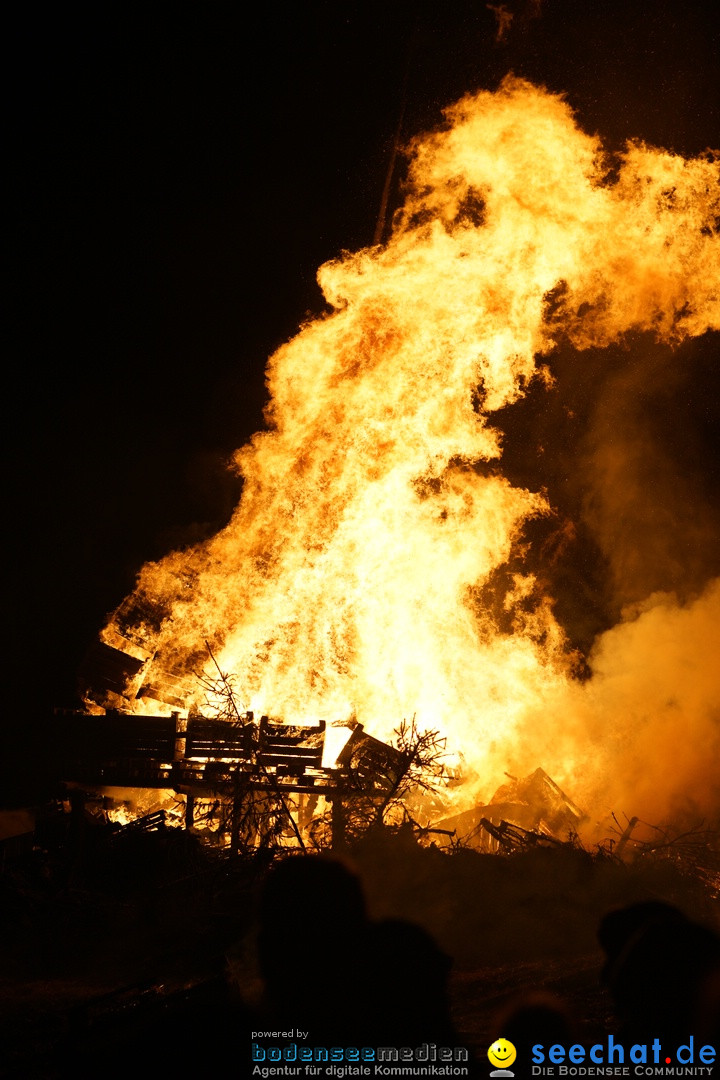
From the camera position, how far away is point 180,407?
634 inches

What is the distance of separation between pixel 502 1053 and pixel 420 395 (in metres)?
11.6

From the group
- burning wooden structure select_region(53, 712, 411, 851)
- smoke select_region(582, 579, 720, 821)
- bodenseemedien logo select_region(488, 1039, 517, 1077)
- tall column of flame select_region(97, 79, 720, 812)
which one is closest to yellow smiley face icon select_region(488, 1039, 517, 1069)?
bodenseemedien logo select_region(488, 1039, 517, 1077)

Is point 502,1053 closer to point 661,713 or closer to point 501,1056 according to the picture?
point 501,1056

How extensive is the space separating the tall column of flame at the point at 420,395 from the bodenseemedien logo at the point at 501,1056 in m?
8.20

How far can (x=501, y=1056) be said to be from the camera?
4102mm

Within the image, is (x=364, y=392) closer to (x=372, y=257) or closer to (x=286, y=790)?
(x=372, y=257)

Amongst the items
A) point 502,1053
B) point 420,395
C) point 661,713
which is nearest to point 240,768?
point 502,1053

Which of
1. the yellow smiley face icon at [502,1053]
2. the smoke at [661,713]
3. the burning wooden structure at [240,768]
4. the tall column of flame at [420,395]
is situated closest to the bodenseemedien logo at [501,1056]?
the yellow smiley face icon at [502,1053]

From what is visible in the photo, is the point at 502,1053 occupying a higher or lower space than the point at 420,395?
lower

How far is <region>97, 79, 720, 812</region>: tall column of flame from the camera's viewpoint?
1262 centimetres

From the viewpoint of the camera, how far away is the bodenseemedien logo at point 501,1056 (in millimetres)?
3920

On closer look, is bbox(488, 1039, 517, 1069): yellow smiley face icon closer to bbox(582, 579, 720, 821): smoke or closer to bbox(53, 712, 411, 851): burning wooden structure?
bbox(53, 712, 411, 851): burning wooden structure

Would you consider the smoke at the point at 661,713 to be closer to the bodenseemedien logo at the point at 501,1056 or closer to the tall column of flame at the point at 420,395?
the tall column of flame at the point at 420,395

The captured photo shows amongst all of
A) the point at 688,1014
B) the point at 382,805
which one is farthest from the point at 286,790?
the point at 688,1014
